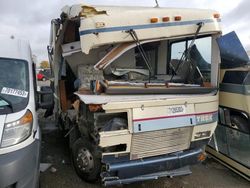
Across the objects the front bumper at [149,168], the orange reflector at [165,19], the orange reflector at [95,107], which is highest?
A: the orange reflector at [165,19]

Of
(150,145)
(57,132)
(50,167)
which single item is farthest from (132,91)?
(57,132)

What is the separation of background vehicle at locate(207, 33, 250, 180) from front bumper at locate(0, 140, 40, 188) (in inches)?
124

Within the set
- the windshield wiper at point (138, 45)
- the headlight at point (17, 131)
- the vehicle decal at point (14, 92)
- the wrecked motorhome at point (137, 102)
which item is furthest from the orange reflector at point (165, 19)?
the headlight at point (17, 131)

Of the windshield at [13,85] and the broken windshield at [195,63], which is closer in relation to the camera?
the windshield at [13,85]

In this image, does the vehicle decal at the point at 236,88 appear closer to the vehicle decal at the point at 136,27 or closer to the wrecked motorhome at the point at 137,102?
the wrecked motorhome at the point at 137,102

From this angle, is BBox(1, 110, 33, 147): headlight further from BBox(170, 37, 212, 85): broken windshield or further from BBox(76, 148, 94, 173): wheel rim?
BBox(170, 37, 212, 85): broken windshield

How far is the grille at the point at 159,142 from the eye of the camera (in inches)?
163

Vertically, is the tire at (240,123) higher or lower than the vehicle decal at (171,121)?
lower

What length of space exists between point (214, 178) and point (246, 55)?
210cm

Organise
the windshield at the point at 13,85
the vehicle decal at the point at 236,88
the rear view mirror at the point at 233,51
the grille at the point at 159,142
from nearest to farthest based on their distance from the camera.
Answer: the windshield at the point at 13,85
the grille at the point at 159,142
the vehicle decal at the point at 236,88
the rear view mirror at the point at 233,51

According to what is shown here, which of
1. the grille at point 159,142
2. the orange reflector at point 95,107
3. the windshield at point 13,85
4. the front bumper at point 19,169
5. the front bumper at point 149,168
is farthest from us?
the grille at point 159,142


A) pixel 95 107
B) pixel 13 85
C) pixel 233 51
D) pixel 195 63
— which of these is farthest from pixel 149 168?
pixel 233 51

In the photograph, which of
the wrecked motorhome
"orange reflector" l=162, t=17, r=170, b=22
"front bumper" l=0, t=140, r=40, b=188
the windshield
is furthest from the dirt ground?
"orange reflector" l=162, t=17, r=170, b=22

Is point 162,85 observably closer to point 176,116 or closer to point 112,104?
point 176,116
